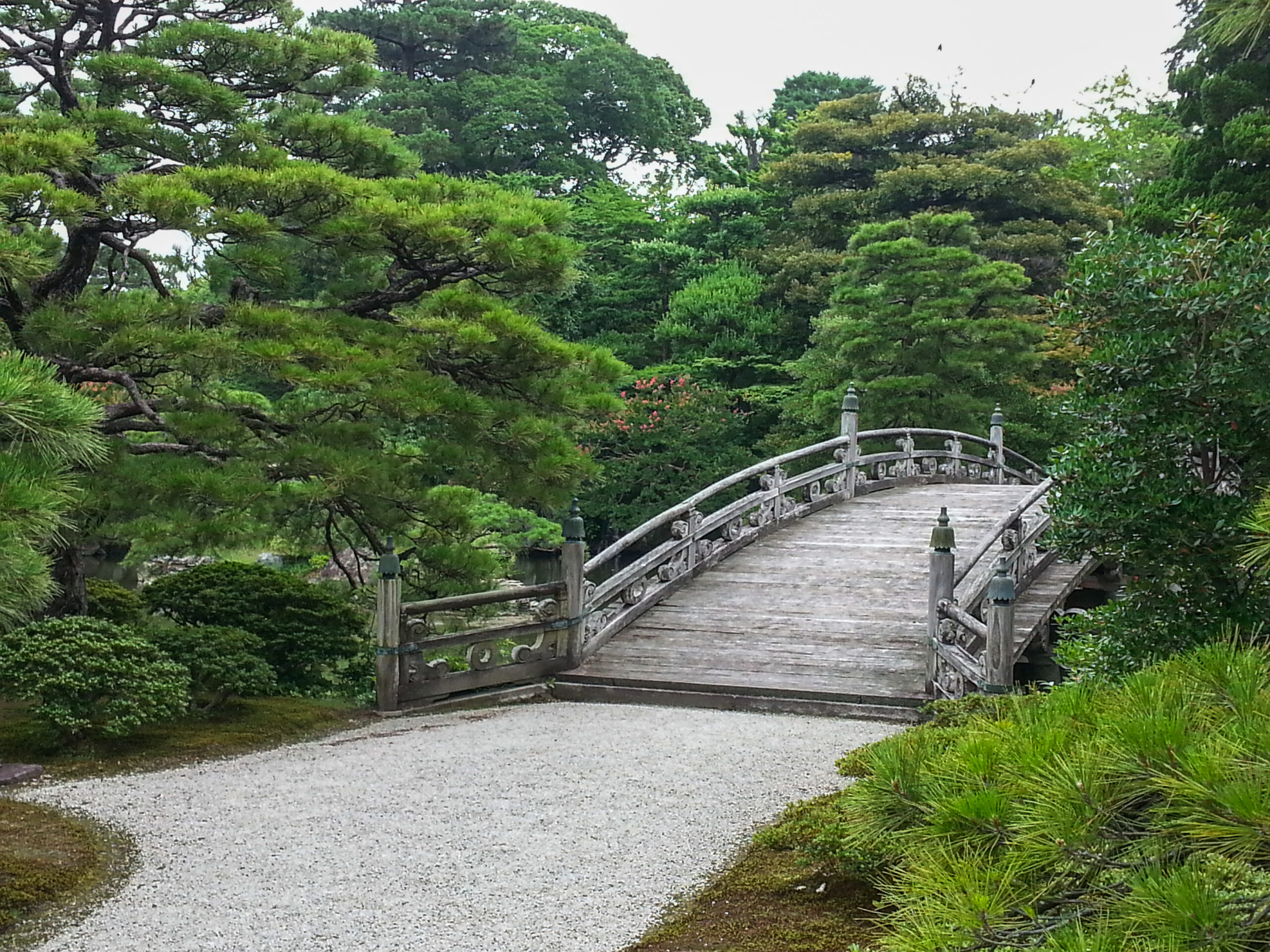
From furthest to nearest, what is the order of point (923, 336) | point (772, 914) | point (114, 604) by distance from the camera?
1. point (923, 336)
2. point (114, 604)
3. point (772, 914)

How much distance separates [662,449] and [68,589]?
1272 cm

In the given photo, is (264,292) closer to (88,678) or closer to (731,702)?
(88,678)

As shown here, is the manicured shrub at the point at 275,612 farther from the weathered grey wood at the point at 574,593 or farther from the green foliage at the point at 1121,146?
the green foliage at the point at 1121,146

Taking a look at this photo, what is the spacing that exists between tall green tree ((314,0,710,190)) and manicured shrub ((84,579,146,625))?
58.2 feet

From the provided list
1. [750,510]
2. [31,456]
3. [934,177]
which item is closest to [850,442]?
[750,510]

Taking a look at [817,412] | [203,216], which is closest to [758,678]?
[203,216]

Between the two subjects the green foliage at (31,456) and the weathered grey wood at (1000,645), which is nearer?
the green foliage at (31,456)

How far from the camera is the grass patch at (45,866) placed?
4.08 m

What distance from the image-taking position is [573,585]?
8820 mm

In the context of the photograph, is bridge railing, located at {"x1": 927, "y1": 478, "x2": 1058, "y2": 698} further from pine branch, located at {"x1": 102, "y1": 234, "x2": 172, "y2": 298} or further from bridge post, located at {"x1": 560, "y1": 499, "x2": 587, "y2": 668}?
pine branch, located at {"x1": 102, "y1": 234, "x2": 172, "y2": 298}

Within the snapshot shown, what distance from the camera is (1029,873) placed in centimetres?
218

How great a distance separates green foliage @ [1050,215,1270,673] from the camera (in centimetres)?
486

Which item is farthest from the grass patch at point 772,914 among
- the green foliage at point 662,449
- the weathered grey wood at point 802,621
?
the green foliage at point 662,449

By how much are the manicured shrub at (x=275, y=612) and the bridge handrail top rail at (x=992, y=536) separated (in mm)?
4498
